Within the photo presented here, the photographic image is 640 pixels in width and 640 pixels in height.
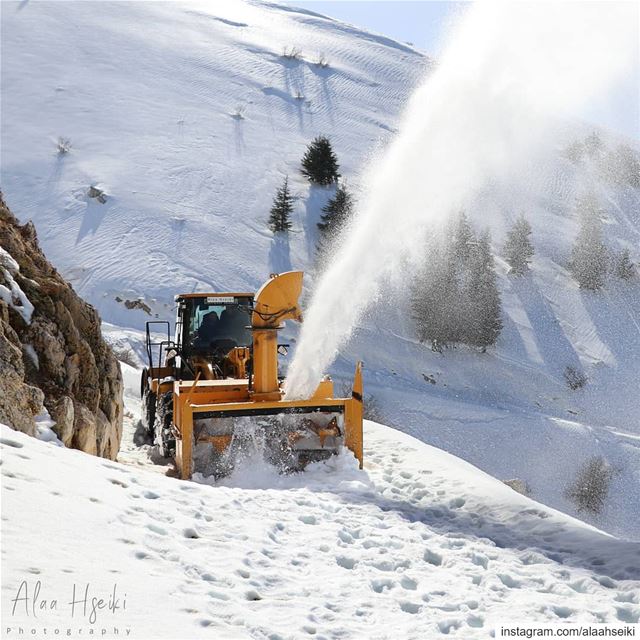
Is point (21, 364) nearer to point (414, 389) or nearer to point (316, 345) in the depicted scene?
point (316, 345)

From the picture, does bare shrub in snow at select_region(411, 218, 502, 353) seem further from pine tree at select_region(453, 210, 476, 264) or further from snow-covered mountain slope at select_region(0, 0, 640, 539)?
snow-covered mountain slope at select_region(0, 0, 640, 539)

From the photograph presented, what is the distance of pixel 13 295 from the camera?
7027 millimetres

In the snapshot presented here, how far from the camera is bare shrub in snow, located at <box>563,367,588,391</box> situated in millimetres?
29938

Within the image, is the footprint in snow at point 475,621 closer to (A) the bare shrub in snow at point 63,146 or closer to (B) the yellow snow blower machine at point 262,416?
(B) the yellow snow blower machine at point 262,416

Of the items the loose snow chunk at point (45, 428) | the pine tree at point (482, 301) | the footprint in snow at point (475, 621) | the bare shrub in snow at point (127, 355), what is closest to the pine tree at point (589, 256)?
Result: the pine tree at point (482, 301)

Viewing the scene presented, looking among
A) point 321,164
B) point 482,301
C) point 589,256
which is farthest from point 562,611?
point 589,256

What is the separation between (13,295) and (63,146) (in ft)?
112

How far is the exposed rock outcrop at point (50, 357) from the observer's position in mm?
6207

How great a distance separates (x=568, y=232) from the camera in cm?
4303

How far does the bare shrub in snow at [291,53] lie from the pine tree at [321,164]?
23219 mm

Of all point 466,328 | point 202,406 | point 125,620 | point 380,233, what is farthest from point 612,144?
point 125,620

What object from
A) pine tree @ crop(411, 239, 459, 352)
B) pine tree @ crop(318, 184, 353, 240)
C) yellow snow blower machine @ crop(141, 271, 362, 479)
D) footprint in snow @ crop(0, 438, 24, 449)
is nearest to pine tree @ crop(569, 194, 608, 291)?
pine tree @ crop(411, 239, 459, 352)

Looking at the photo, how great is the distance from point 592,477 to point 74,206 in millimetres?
24438

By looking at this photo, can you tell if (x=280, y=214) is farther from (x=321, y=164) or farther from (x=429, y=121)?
(x=429, y=121)
